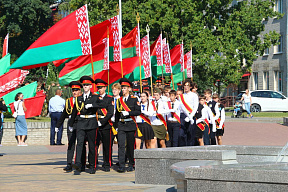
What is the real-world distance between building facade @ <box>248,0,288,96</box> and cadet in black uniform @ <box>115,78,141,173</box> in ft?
128

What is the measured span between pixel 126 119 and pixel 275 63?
42.5 metres

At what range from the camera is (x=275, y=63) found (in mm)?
54719

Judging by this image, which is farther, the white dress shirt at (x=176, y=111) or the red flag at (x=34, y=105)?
the red flag at (x=34, y=105)

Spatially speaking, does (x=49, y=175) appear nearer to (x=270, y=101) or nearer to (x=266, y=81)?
(x=270, y=101)

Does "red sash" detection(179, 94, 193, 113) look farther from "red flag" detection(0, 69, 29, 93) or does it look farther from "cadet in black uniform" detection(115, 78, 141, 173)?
"red flag" detection(0, 69, 29, 93)

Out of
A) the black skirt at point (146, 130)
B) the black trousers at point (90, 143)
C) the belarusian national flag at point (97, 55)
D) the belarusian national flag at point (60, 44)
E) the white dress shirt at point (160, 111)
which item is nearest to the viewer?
the black trousers at point (90, 143)

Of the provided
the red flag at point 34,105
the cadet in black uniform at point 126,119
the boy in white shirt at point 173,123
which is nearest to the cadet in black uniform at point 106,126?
the cadet in black uniform at point 126,119

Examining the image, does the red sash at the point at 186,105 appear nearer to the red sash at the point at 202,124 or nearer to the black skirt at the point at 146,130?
the red sash at the point at 202,124

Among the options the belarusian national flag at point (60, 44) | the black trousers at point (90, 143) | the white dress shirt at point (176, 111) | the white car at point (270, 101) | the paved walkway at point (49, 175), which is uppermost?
the belarusian national flag at point (60, 44)

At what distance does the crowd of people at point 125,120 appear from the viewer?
1337 centimetres

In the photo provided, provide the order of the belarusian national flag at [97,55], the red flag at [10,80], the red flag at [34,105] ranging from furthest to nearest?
1. the red flag at [34,105]
2. the red flag at [10,80]
3. the belarusian national flag at [97,55]

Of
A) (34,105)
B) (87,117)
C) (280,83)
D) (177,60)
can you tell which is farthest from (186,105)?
(280,83)

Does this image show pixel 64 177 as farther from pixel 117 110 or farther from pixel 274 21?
pixel 274 21

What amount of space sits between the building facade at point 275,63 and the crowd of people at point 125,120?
36717 millimetres
